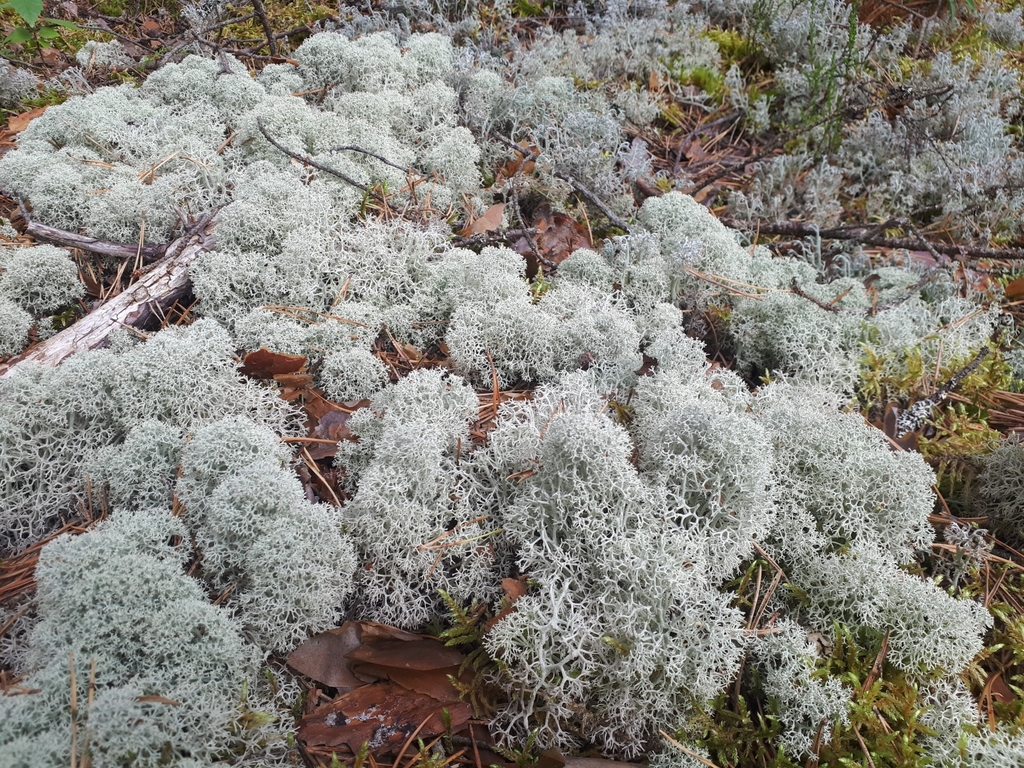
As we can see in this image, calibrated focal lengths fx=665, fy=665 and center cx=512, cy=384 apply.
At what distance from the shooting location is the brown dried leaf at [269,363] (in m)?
2.54

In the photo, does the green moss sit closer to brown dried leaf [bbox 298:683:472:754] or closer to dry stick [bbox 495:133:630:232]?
dry stick [bbox 495:133:630:232]

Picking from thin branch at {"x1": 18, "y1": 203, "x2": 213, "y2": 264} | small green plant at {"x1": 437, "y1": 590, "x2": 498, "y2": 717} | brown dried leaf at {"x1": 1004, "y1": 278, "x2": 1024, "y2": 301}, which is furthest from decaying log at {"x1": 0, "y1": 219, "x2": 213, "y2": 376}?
brown dried leaf at {"x1": 1004, "y1": 278, "x2": 1024, "y2": 301}

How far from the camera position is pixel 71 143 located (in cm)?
342

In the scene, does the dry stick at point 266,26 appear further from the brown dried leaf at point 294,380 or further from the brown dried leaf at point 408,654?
the brown dried leaf at point 408,654

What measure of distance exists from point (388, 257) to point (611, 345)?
1073 millimetres

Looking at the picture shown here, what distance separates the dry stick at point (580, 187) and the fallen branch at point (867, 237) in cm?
76

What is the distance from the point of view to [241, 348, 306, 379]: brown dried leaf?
2545mm

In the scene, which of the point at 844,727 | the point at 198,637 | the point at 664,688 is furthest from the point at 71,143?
the point at 844,727

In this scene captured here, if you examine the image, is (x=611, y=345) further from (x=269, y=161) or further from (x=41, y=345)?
(x=41, y=345)

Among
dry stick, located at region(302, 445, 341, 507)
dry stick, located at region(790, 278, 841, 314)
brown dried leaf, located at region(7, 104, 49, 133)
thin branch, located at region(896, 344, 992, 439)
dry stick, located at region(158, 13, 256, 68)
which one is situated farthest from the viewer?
dry stick, located at region(158, 13, 256, 68)

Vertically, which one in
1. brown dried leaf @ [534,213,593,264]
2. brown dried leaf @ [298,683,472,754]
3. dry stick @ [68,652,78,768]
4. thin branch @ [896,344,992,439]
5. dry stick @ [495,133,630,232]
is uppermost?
dry stick @ [495,133,630,232]

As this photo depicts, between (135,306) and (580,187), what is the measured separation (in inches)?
85.9

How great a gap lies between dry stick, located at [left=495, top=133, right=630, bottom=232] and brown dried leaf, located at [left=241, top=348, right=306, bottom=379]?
1.75m

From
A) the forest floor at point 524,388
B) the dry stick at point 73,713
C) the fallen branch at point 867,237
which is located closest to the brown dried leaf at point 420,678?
the forest floor at point 524,388
